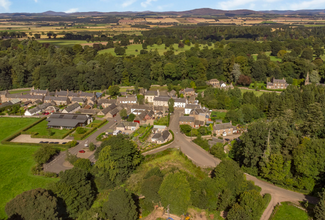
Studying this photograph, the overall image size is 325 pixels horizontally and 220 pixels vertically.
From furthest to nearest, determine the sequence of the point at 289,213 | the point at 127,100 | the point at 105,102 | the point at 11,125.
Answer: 1. the point at 127,100
2. the point at 105,102
3. the point at 11,125
4. the point at 289,213

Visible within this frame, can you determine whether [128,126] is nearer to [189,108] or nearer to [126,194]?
[189,108]

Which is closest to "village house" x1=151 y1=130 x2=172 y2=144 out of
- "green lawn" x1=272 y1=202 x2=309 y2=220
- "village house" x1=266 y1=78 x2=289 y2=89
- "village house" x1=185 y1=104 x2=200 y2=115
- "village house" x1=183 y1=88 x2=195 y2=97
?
"village house" x1=185 y1=104 x2=200 y2=115

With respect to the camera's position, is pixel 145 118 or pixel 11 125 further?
pixel 145 118

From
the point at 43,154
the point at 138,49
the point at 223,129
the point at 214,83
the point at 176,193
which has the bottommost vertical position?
the point at 223,129

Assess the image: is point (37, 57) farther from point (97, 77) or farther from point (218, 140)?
point (218, 140)

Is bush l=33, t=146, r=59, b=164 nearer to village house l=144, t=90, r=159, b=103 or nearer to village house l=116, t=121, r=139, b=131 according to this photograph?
village house l=116, t=121, r=139, b=131

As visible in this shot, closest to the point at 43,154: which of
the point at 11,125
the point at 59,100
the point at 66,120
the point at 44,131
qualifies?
the point at 44,131

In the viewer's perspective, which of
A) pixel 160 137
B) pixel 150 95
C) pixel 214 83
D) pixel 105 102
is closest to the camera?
pixel 160 137

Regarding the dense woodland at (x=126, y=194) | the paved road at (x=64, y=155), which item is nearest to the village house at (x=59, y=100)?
the paved road at (x=64, y=155)
